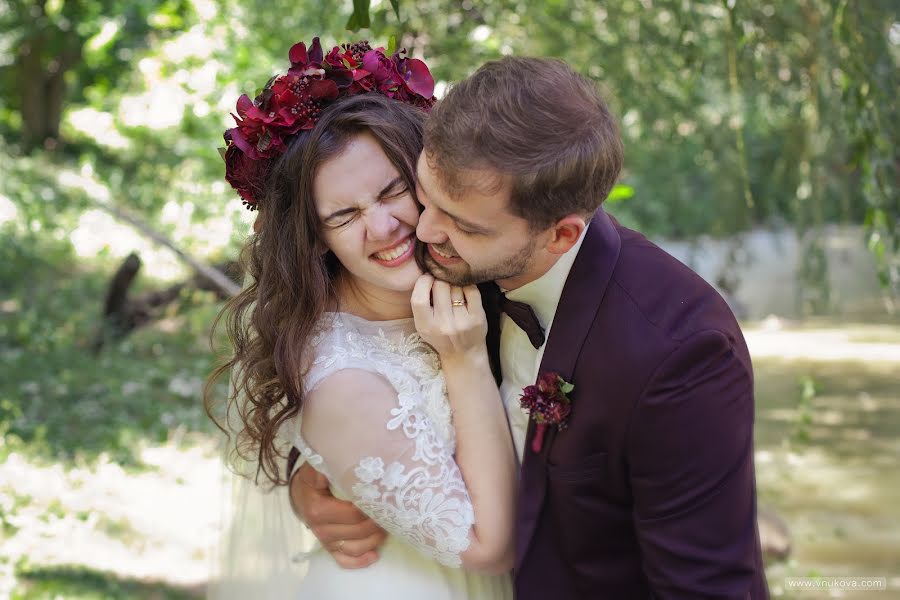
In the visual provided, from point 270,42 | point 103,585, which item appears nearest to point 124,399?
point 103,585

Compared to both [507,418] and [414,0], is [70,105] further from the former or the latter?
[507,418]

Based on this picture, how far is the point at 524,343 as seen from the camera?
7.34 feet

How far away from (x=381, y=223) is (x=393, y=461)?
1.68 ft

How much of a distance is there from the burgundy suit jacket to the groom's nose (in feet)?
0.93

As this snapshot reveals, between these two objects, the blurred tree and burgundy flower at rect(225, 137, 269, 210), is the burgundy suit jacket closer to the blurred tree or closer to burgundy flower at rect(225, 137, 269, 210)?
burgundy flower at rect(225, 137, 269, 210)

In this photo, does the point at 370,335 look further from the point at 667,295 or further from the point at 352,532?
the point at 667,295

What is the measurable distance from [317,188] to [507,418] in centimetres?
68

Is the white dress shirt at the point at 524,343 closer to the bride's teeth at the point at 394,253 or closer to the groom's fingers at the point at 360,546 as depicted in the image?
the bride's teeth at the point at 394,253

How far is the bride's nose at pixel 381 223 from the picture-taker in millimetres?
2127

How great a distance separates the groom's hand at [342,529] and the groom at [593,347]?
16.9 inches

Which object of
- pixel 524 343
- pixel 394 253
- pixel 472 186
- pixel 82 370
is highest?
pixel 472 186

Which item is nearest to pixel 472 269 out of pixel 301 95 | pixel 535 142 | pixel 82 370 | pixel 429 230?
pixel 429 230

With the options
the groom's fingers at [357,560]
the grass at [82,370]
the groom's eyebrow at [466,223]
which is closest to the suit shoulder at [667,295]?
the groom's eyebrow at [466,223]

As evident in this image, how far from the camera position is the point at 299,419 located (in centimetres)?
224
